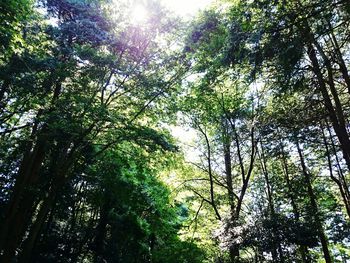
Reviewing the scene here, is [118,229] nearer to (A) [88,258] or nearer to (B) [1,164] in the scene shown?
(A) [88,258]

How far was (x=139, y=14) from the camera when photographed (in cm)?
799

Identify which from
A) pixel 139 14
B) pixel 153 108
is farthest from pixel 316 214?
pixel 139 14

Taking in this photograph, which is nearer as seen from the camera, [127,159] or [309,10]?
[309,10]

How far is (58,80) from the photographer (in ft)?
24.3

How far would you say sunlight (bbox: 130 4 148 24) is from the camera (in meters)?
7.96

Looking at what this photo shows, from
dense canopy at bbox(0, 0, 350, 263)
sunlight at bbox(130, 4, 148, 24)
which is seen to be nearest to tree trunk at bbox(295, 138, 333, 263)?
dense canopy at bbox(0, 0, 350, 263)

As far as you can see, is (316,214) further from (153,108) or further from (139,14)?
(139,14)

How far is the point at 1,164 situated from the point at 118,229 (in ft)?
16.2

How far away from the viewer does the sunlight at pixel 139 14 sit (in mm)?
7957

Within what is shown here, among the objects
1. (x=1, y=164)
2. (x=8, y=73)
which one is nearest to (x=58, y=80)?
(x=8, y=73)

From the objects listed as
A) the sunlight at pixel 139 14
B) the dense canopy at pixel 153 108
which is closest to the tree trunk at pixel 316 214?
the dense canopy at pixel 153 108

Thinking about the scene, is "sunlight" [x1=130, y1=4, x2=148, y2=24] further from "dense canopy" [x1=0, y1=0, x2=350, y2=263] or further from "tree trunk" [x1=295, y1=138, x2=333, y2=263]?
"tree trunk" [x1=295, y1=138, x2=333, y2=263]

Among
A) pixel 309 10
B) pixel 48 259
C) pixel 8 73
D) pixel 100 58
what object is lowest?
pixel 48 259

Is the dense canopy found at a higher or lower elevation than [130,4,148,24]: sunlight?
lower
